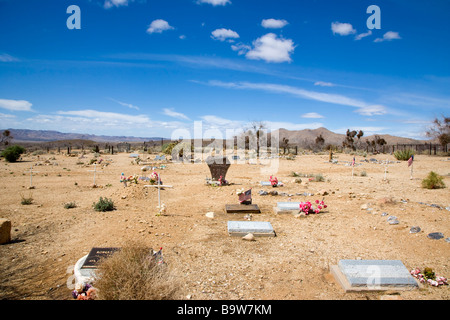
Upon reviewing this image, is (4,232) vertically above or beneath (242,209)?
above

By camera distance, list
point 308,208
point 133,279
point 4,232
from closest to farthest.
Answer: point 133,279 → point 4,232 → point 308,208

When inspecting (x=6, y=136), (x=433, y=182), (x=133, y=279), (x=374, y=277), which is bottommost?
(x=374, y=277)

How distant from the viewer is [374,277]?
4418mm

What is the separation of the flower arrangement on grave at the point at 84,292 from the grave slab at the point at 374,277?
12.6 feet

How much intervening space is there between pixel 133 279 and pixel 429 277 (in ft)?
15.9

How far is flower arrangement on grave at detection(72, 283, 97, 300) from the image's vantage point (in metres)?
3.85

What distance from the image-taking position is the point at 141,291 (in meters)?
3.54

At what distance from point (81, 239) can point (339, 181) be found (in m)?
13.4

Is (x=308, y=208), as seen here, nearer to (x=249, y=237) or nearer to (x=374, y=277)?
Answer: (x=249, y=237)

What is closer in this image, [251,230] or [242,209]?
[251,230]

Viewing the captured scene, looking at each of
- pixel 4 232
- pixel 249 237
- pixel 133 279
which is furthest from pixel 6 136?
pixel 133 279

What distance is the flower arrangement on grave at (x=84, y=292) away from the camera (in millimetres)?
3846

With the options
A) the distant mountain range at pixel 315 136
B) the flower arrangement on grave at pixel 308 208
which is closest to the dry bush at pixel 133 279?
the flower arrangement on grave at pixel 308 208
